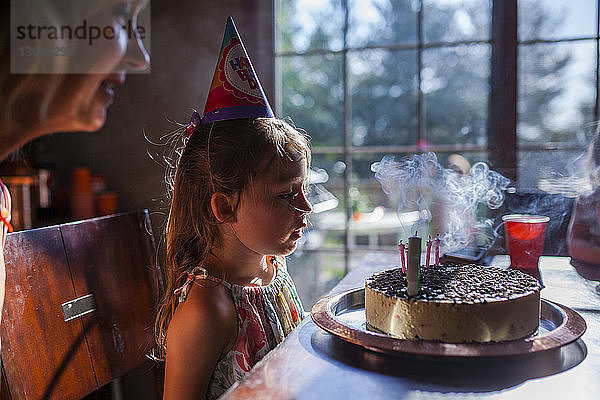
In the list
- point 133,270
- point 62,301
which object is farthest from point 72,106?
point 62,301

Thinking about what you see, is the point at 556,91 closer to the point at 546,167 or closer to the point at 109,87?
the point at 546,167

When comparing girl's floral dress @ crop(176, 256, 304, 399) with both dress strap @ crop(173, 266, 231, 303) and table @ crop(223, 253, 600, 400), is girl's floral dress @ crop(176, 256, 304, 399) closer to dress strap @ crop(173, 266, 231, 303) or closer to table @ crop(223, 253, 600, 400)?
dress strap @ crop(173, 266, 231, 303)

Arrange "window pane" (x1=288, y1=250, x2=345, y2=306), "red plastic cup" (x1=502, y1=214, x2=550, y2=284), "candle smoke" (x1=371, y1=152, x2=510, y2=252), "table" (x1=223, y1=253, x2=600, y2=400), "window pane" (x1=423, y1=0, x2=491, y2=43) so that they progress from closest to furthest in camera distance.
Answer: "table" (x1=223, y1=253, x2=600, y2=400)
"red plastic cup" (x1=502, y1=214, x2=550, y2=284)
"candle smoke" (x1=371, y1=152, x2=510, y2=252)
"window pane" (x1=423, y1=0, x2=491, y2=43)
"window pane" (x1=288, y1=250, x2=345, y2=306)

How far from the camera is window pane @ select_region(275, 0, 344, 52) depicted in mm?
2254

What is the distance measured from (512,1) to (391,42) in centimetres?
46

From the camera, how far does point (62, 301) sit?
1.22m

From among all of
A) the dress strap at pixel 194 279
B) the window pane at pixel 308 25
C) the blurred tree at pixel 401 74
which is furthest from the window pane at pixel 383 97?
the dress strap at pixel 194 279

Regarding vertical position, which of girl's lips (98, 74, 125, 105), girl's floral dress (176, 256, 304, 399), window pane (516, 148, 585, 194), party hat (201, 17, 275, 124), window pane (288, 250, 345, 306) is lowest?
window pane (288, 250, 345, 306)

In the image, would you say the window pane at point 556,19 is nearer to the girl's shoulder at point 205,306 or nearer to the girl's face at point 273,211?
the girl's face at point 273,211

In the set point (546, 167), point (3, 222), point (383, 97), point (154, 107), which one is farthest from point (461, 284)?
point (154, 107)

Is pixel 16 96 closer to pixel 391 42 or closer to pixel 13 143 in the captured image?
pixel 13 143

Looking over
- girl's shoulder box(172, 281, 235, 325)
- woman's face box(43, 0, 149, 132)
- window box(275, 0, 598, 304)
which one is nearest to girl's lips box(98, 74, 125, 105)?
woman's face box(43, 0, 149, 132)

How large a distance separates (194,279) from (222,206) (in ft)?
0.54

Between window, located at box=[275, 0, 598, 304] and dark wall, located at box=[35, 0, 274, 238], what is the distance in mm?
338
